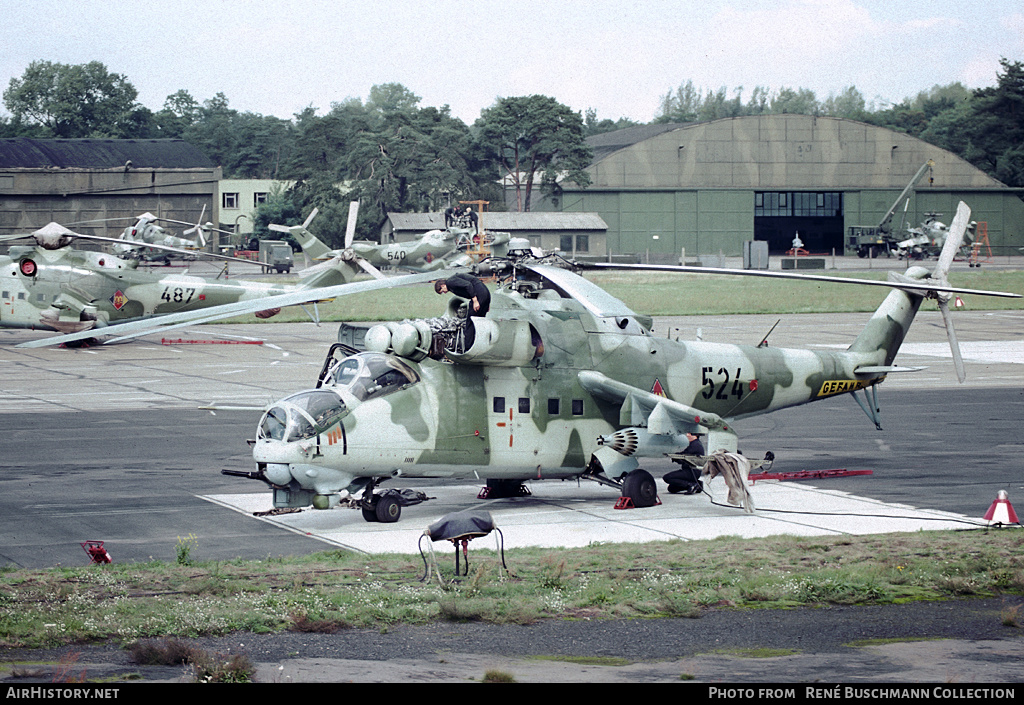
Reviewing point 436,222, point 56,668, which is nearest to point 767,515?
point 56,668

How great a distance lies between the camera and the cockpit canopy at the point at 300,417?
55.7 feet

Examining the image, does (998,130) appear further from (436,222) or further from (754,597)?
(754,597)

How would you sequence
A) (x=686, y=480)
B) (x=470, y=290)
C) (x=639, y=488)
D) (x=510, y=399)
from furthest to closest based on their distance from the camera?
(x=686, y=480)
(x=639, y=488)
(x=510, y=399)
(x=470, y=290)

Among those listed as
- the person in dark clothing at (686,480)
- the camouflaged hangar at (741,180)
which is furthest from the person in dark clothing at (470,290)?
the camouflaged hangar at (741,180)

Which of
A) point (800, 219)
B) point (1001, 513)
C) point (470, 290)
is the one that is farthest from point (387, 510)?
point (800, 219)

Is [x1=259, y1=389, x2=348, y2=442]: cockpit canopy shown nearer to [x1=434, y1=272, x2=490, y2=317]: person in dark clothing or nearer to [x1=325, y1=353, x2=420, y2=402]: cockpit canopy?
[x1=325, y1=353, x2=420, y2=402]: cockpit canopy

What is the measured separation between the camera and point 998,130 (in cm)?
12544

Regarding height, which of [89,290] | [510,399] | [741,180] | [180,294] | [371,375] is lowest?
[510,399]

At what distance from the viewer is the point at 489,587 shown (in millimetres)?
13320

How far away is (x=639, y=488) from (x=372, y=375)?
16.4 feet

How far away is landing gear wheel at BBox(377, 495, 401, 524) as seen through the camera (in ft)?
59.6

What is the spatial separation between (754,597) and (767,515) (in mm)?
5992

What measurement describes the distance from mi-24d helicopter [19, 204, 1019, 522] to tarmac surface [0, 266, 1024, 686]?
87cm

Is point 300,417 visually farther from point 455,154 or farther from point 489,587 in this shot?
point 455,154
